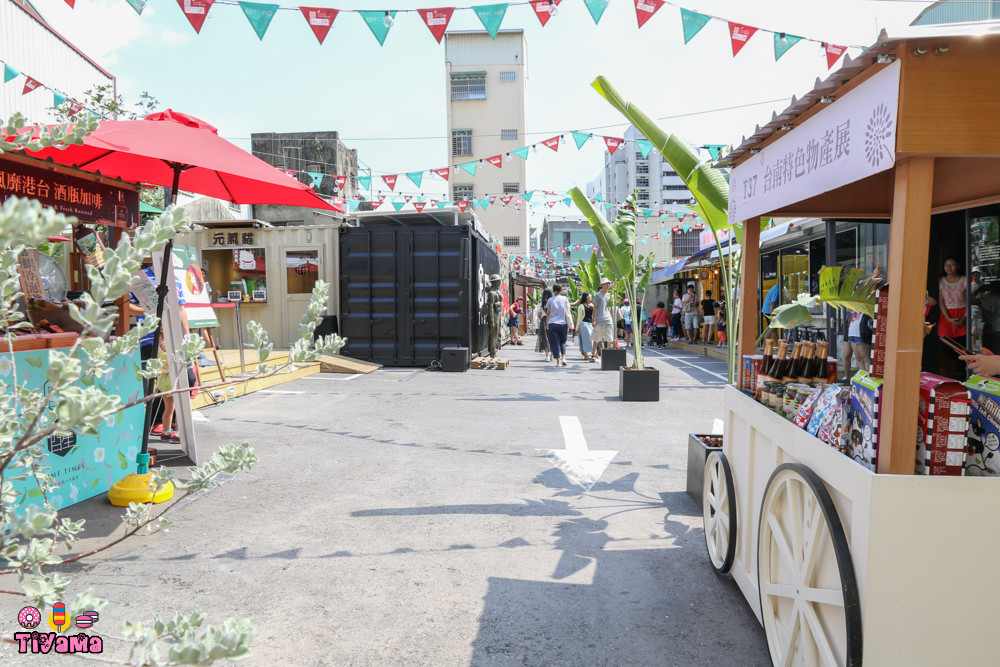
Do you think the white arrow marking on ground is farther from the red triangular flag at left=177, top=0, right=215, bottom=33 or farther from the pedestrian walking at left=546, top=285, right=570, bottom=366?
the pedestrian walking at left=546, top=285, right=570, bottom=366

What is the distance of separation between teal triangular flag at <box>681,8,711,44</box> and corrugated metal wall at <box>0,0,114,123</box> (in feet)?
48.7

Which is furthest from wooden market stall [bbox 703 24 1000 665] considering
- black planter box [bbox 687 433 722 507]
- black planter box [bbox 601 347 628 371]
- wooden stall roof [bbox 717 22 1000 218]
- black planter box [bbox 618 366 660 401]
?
black planter box [bbox 601 347 628 371]

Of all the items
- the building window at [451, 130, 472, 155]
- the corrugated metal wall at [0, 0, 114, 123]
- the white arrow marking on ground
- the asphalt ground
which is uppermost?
the building window at [451, 130, 472, 155]

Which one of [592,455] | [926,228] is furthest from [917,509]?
[592,455]

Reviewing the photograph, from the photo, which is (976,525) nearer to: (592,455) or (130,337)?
(130,337)

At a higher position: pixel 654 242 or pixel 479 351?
pixel 654 242

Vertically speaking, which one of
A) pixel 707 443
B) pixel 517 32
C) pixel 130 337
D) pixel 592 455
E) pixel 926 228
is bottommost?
pixel 592 455

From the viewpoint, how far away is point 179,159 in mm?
3746

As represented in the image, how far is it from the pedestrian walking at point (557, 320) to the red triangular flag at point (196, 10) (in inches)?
359

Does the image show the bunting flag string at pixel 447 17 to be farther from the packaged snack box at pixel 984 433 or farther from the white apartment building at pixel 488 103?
the white apartment building at pixel 488 103

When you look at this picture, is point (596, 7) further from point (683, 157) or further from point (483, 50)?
point (483, 50)

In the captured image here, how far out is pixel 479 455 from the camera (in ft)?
19.5

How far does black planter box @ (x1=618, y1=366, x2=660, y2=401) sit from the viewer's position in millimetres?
9109

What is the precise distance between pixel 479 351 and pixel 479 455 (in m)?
9.29
